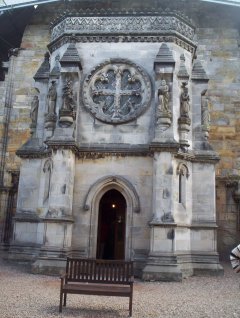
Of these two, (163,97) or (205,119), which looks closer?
(163,97)

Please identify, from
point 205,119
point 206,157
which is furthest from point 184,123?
point 206,157

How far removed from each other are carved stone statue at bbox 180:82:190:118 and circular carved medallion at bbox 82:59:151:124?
1.24 m

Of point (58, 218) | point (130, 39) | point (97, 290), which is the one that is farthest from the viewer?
point (130, 39)

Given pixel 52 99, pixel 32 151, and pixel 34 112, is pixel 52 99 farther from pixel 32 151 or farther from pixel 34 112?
pixel 32 151

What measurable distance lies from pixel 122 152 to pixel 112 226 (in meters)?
3.91

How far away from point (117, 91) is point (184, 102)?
245cm

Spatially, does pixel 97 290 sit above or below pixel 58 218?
below

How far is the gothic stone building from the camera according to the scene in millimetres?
12969

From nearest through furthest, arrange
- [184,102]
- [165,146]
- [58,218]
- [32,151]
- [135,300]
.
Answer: [135,300] < [58,218] < [165,146] < [184,102] < [32,151]

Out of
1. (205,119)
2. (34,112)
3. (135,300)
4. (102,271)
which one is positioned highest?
(34,112)

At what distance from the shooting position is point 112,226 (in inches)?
639

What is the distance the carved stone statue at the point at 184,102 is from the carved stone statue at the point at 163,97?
34.7 inches

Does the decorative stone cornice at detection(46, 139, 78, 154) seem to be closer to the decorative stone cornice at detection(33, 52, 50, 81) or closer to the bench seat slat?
the decorative stone cornice at detection(33, 52, 50, 81)

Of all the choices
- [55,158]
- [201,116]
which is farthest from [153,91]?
[55,158]
